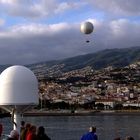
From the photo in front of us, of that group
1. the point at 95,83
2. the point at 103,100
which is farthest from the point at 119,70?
the point at 103,100

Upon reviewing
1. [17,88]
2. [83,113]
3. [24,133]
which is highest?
[17,88]

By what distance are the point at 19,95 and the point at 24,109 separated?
41cm

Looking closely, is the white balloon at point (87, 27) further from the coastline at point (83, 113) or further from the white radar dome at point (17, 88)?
the coastline at point (83, 113)

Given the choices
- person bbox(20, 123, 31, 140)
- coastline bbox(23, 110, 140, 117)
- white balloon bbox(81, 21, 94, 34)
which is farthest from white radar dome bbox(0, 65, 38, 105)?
coastline bbox(23, 110, 140, 117)

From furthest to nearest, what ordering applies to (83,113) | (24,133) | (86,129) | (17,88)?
(83,113) < (86,129) < (17,88) < (24,133)

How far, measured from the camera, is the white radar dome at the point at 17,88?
9609 mm

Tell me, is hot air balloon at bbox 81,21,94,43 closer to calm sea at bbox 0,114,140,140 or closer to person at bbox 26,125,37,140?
person at bbox 26,125,37,140

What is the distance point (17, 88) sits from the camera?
31.6ft

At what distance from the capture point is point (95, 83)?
531 feet

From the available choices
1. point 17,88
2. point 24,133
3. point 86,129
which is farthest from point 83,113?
point 24,133

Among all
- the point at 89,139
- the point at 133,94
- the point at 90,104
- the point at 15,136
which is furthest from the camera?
the point at 133,94

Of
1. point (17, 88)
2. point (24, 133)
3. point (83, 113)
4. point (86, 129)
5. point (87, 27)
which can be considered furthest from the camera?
point (83, 113)

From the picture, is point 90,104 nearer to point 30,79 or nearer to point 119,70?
point 119,70

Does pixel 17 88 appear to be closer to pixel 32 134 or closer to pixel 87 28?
pixel 32 134
